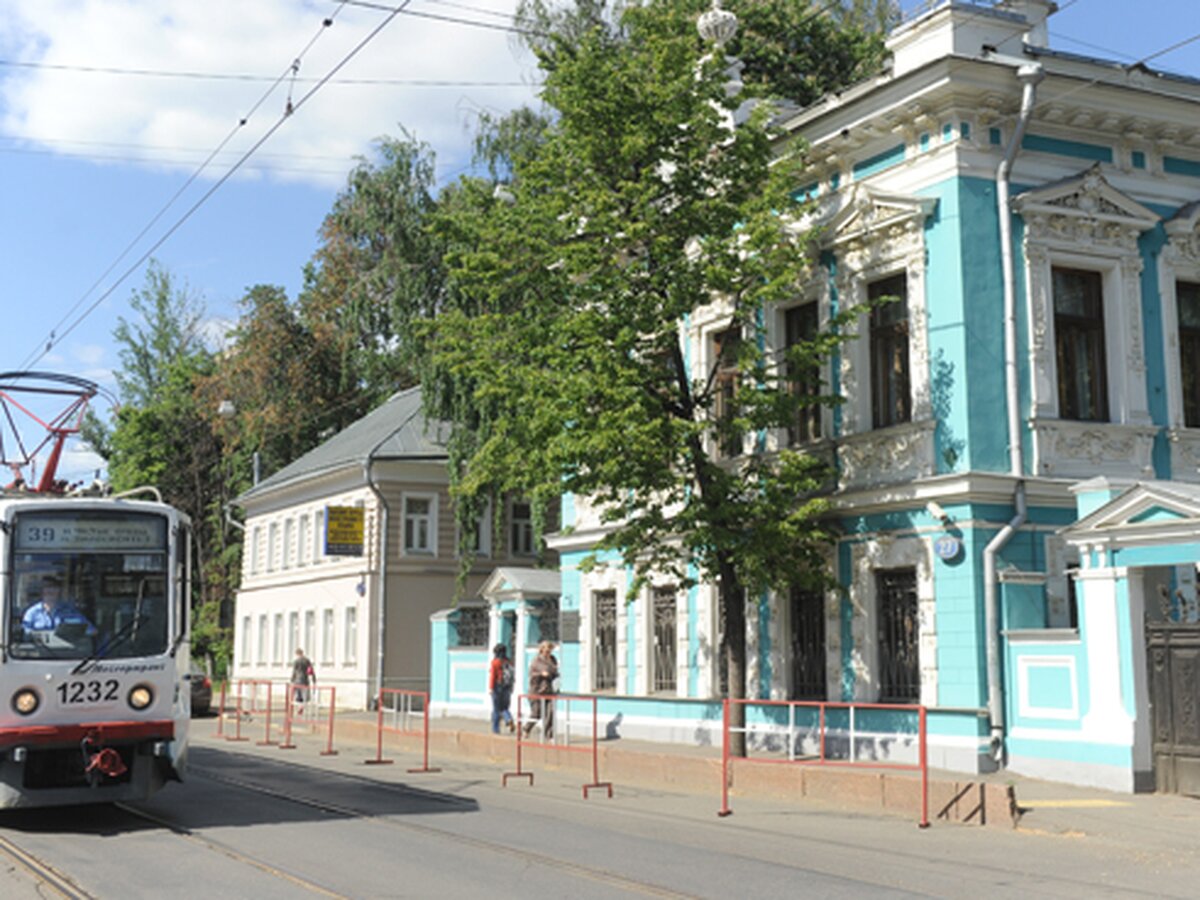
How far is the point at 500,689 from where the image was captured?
84.9 feet

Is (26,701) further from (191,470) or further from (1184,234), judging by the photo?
(191,470)

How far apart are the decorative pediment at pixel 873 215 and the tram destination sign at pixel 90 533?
11211 millimetres

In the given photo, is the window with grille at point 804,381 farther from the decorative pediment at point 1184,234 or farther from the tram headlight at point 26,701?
the tram headlight at point 26,701

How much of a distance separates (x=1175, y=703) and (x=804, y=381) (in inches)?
290

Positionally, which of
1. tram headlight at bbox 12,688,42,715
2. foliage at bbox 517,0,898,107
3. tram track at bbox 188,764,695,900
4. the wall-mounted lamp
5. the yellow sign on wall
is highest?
foliage at bbox 517,0,898,107

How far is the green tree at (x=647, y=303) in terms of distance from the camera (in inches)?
734

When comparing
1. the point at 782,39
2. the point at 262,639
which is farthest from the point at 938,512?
the point at 262,639

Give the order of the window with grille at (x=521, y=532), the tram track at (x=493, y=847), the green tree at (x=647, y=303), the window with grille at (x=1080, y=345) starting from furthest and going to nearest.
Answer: the window with grille at (x=521, y=532) → the window with grille at (x=1080, y=345) → the green tree at (x=647, y=303) → the tram track at (x=493, y=847)

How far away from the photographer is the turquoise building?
18.1m

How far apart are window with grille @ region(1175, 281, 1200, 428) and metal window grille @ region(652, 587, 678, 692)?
28.8 ft

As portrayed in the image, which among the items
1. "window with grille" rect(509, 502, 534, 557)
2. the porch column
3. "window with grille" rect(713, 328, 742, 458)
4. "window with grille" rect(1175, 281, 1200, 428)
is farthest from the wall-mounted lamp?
"window with grille" rect(509, 502, 534, 557)

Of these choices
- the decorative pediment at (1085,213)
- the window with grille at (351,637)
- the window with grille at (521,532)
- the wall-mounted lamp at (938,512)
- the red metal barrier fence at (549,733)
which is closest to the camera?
the red metal barrier fence at (549,733)

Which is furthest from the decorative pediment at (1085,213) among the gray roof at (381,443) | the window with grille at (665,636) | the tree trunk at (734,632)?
the gray roof at (381,443)

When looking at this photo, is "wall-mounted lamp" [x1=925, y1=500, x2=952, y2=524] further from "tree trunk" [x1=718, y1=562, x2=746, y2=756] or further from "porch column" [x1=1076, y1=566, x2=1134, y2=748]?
"tree trunk" [x1=718, y1=562, x2=746, y2=756]
